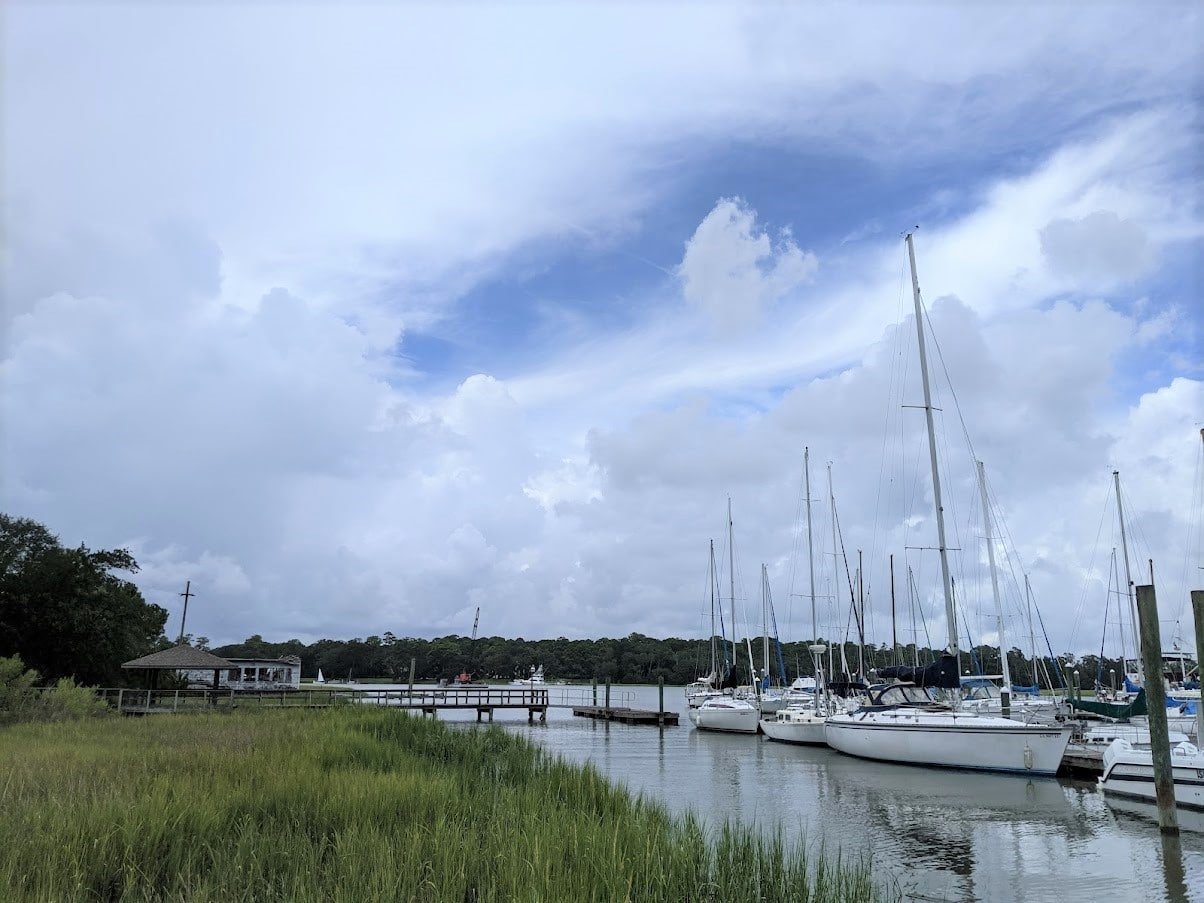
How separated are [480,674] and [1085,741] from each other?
11103 cm

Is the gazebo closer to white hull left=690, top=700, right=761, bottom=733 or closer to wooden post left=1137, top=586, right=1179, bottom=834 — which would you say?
white hull left=690, top=700, right=761, bottom=733

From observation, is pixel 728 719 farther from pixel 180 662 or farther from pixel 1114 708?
pixel 180 662

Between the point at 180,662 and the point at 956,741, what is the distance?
111 ft

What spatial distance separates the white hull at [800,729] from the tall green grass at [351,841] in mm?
26475

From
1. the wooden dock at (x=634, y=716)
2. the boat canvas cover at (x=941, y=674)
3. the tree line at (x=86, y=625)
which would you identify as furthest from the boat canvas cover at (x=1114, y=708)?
the wooden dock at (x=634, y=716)

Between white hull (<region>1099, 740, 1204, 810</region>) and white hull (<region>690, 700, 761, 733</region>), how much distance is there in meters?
25.0

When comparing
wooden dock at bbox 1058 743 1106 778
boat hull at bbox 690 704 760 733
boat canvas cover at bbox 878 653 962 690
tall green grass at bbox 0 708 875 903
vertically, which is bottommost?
boat hull at bbox 690 704 760 733

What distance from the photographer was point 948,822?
1917cm

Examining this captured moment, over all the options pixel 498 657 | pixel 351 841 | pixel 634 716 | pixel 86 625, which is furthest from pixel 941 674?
pixel 498 657

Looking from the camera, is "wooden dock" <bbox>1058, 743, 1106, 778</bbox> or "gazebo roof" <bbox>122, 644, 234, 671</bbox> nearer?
"wooden dock" <bbox>1058, 743, 1106, 778</bbox>

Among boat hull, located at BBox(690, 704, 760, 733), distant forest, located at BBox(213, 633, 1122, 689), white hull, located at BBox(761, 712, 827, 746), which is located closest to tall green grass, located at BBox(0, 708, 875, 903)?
white hull, located at BBox(761, 712, 827, 746)

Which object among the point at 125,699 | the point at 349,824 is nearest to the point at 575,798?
the point at 349,824

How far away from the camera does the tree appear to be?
1570 inches

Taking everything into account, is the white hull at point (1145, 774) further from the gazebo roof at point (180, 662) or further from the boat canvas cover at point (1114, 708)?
the gazebo roof at point (180, 662)
